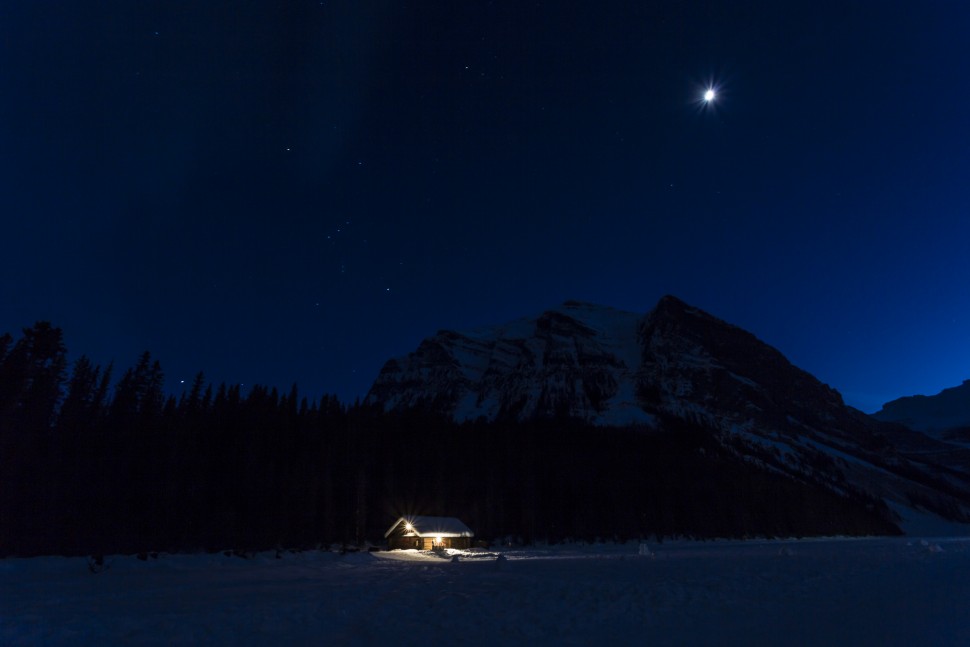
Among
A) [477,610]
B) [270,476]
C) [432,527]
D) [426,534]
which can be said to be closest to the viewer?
[477,610]

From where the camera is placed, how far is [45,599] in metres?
18.5

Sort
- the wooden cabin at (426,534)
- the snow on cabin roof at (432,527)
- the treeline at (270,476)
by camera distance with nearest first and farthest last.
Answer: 1. the treeline at (270,476)
2. the wooden cabin at (426,534)
3. the snow on cabin roof at (432,527)

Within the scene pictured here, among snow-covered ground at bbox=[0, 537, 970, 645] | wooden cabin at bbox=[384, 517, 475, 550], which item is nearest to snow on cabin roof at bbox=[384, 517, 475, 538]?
wooden cabin at bbox=[384, 517, 475, 550]

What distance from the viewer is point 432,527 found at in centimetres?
7544

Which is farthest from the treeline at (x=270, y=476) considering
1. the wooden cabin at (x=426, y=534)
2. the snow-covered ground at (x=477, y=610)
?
the snow-covered ground at (x=477, y=610)

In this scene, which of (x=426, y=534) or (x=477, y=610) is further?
(x=426, y=534)

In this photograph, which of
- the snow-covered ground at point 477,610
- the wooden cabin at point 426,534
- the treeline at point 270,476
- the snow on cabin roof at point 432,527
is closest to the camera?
the snow-covered ground at point 477,610

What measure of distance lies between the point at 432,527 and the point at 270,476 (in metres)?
22.5

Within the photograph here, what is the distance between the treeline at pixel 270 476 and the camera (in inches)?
2050

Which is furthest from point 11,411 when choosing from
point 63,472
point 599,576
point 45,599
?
point 599,576

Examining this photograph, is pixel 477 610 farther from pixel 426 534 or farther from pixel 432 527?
pixel 432 527

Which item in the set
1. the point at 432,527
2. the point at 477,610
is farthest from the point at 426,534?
the point at 477,610

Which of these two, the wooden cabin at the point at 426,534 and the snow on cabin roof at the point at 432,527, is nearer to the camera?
the wooden cabin at the point at 426,534

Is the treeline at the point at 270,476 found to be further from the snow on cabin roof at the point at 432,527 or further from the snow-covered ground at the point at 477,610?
the snow-covered ground at the point at 477,610
